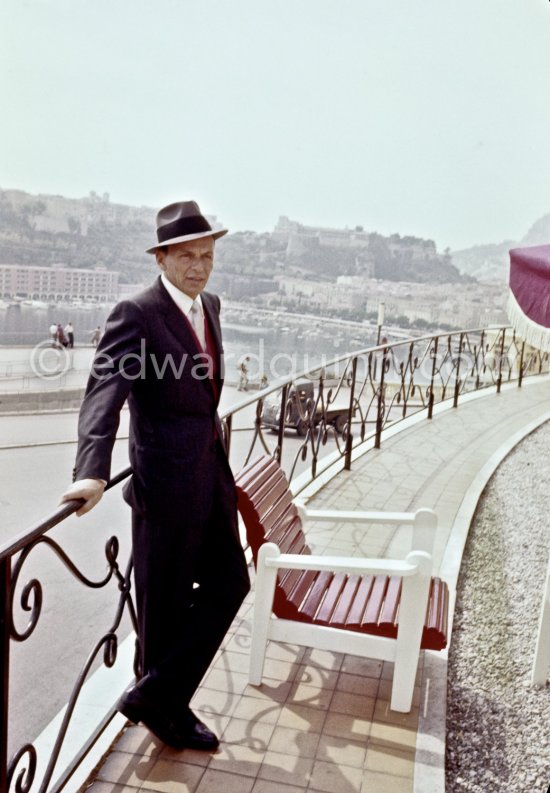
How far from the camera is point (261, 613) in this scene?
2451 millimetres

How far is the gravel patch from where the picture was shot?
2.19 metres

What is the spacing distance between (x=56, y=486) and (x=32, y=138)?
132 metres

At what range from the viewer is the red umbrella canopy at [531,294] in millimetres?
2490

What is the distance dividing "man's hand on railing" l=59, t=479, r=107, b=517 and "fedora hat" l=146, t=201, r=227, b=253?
0.70m

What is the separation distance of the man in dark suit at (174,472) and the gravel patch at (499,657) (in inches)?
35.3

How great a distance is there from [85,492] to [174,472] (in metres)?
0.31

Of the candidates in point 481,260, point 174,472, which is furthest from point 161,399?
point 481,260

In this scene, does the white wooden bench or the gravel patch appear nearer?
the gravel patch

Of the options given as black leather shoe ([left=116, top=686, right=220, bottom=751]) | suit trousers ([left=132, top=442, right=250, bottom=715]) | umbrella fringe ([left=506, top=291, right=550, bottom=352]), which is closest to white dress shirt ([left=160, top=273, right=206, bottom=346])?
suit trousers ([left=132, top=442, right=250, bottom=715])

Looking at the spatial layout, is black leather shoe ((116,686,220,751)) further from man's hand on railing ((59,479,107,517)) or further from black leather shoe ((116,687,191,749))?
man's hand on railing ((59,479,107,517))

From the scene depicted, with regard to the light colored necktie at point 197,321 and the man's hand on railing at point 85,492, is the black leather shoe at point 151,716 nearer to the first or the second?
the man's hand on railing at point 85,492

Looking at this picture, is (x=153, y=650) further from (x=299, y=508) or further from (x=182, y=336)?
(x=299, y=508)

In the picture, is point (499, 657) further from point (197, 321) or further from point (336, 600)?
point (197, 321)

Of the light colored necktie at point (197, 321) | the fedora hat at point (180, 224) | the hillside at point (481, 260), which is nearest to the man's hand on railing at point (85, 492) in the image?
the light colored necktie at point (197, 321)
